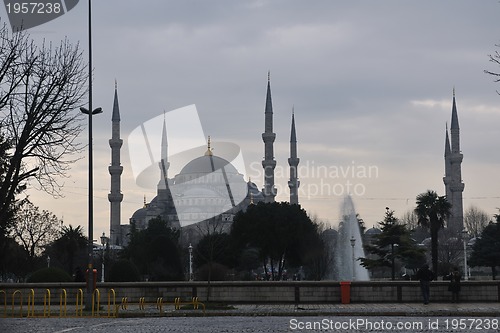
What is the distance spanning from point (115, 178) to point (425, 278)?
10271 cm

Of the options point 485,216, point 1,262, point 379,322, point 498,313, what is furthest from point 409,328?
point 485,216

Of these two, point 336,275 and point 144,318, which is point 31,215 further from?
point 144,318

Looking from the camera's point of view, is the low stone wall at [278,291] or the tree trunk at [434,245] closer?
the low stone wall at [278,291]

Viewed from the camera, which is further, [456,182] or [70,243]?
[456,182]

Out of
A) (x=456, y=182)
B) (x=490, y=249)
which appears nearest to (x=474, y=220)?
(x=456, y=182)

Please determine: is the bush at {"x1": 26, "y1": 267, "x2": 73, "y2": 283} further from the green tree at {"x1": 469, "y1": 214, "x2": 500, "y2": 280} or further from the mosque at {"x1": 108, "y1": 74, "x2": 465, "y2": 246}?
the mosque at {"x1": 108, "y1": 74, "x2": 465, "y2": 246}

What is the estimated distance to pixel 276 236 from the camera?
7638cm

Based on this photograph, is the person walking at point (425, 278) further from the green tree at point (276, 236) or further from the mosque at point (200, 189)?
the mosque at point (200, 189)

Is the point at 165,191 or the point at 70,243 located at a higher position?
the point at 165,191

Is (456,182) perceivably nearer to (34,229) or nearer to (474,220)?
(474,220)

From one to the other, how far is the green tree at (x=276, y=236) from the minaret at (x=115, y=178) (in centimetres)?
5206

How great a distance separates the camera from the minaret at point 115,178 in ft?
415

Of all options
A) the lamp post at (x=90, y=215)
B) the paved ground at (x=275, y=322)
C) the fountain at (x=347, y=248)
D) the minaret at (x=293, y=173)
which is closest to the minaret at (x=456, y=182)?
the minaret at (x=293, y=173)

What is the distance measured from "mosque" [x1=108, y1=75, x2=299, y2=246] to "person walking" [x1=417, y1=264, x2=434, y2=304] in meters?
95.9
